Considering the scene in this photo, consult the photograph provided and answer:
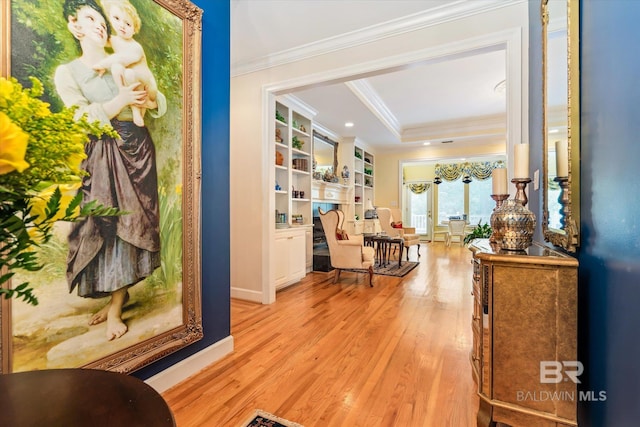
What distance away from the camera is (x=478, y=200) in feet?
32.8

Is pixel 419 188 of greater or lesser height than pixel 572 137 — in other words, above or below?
above

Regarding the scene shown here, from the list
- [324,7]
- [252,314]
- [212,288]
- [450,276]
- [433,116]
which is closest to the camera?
[212,288]

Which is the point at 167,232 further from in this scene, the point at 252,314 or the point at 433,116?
the point at 433,116

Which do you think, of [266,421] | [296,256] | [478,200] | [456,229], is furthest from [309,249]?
[478,200]

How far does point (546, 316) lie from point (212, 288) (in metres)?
1.95

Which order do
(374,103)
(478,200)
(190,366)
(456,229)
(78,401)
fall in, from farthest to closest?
Result: (478,200) → (456,229) → (374,103) → (190,366) → (78,401)

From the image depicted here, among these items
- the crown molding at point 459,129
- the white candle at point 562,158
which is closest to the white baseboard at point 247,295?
the white candle at point 562,158

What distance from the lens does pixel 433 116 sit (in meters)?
6.18

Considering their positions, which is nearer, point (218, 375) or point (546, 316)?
point (546, 316)

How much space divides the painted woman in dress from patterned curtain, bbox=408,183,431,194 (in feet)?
33.0

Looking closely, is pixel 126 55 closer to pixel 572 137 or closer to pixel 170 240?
pixel 170 240

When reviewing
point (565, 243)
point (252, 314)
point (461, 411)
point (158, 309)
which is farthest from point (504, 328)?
point (252, 314)

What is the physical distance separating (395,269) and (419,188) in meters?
6.19

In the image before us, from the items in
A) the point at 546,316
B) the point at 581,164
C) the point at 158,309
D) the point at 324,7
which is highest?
the point at 324,7
